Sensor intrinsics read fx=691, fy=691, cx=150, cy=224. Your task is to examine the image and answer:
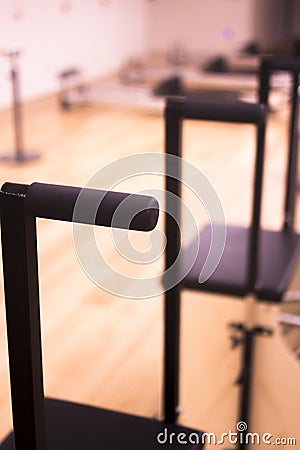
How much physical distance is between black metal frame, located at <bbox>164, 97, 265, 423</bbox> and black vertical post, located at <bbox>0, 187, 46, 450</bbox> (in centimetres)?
38

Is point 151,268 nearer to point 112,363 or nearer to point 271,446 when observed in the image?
point 112,363

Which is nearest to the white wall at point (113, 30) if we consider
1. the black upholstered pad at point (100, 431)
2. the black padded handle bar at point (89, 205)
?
the black upholstered pad at point (100, 431)

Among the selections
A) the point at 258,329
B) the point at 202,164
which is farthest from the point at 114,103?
the point at 258,329

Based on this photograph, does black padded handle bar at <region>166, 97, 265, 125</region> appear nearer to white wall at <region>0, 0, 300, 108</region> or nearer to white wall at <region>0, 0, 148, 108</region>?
white wall at <region>0, 0, 148, 108</region>

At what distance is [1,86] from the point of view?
226 inches

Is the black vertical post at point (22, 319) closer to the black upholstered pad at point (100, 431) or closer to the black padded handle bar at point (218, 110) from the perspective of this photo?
the black upholstered pad at point (100, 431)

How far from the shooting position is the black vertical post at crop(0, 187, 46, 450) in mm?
841

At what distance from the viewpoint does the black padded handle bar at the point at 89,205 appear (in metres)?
0.81

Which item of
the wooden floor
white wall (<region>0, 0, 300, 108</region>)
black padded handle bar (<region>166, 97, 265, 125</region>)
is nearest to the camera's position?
black padded handle bar (<region>166, 97, 265, 125</region>)

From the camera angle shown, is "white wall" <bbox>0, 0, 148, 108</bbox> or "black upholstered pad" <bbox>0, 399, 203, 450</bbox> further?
"white wall" <bbox>0, 0, 148, 108</bbox>

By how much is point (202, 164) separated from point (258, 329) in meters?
2.74

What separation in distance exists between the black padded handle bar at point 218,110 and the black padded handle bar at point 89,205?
0.64 m

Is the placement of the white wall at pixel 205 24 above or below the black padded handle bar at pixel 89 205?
above

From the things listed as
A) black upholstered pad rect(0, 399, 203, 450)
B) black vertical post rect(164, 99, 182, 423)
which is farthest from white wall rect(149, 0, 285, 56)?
black upholstered pad rect(0, 399, 203, 450)
